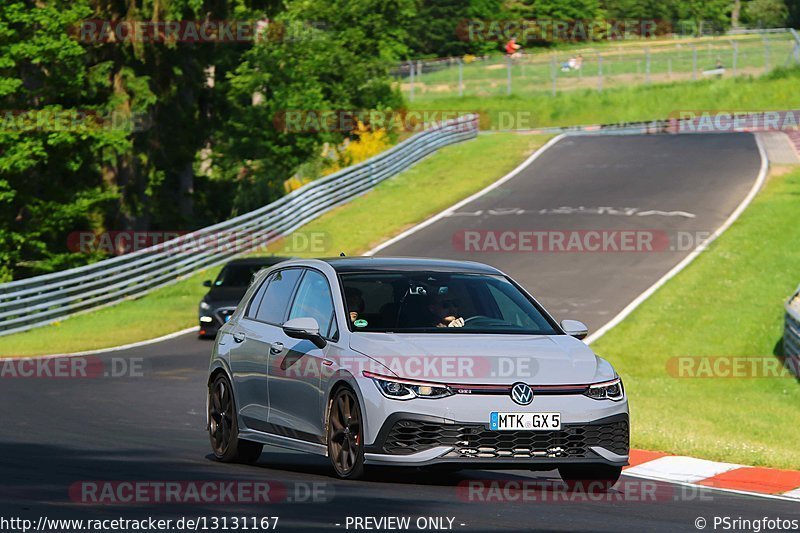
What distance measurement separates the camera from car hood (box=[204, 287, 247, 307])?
2930 centimetres

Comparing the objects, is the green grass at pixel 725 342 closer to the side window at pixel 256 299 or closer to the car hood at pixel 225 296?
the side window at pixel 256 299

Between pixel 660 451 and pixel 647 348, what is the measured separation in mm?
13072

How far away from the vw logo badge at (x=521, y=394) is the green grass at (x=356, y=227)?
19.9m

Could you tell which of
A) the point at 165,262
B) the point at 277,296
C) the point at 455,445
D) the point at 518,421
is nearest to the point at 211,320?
the point at 165,262

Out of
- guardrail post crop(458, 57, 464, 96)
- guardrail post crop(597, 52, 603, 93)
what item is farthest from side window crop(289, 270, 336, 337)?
guardrail post crop(458, 57, 464, 96)

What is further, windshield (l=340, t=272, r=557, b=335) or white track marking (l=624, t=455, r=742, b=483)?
white track marking (l=624, t=455, r=742, b=483)

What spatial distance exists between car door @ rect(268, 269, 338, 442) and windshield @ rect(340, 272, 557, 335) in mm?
263

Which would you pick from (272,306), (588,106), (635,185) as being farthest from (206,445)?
(588,106)

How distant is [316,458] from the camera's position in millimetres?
13578

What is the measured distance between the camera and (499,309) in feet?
39.5

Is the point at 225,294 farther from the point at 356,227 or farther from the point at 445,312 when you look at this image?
the point at 445,312

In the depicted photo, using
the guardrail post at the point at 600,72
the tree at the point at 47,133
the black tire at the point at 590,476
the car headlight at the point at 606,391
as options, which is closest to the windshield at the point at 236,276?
the tree at the point at 47,133

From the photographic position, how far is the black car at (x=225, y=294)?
29031 millimetres

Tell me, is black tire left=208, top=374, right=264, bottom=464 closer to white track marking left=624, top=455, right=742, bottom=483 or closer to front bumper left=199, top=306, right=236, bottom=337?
white track marking left=624, top=455, right=742, bottom=483
